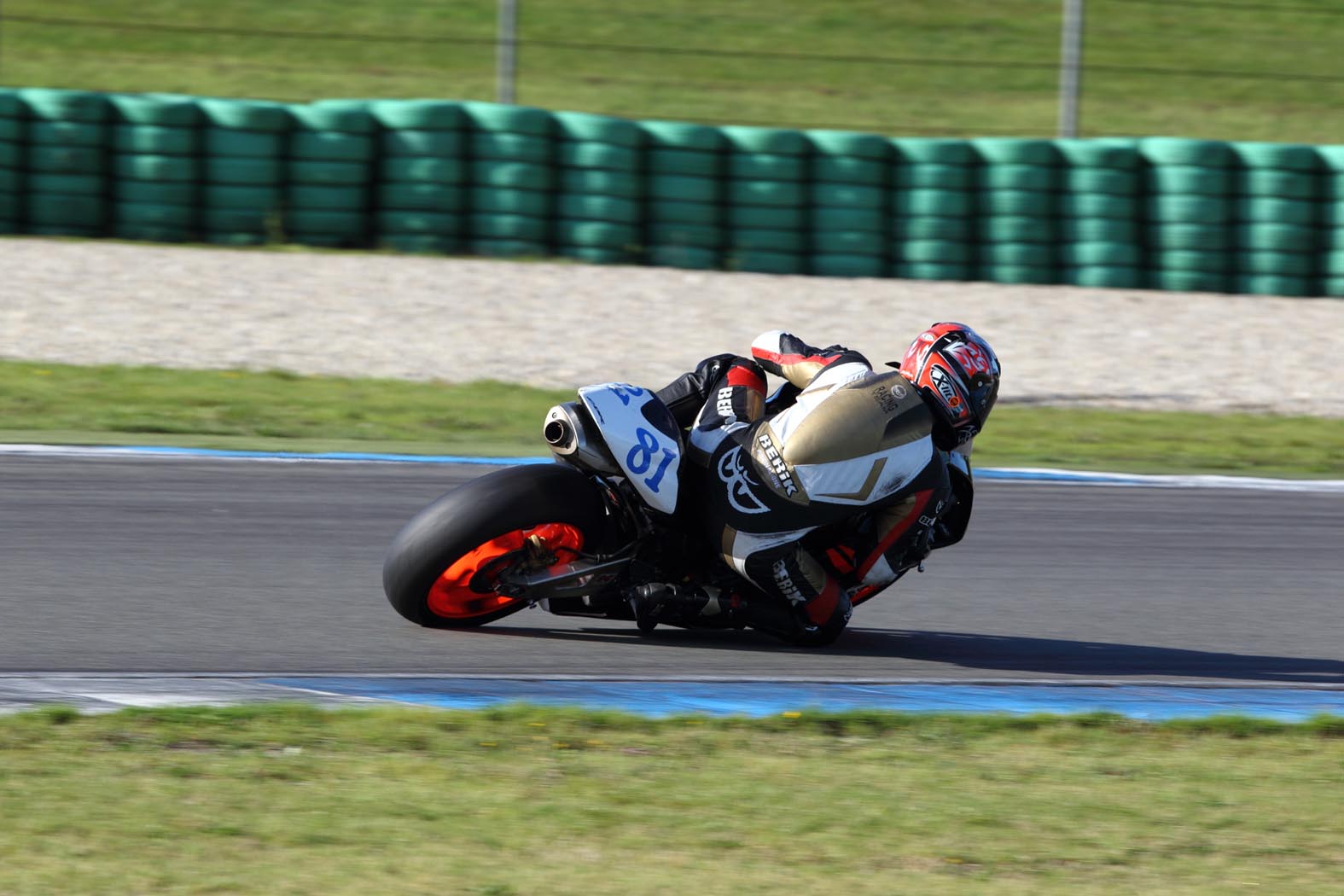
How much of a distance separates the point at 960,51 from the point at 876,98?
1.78 meters

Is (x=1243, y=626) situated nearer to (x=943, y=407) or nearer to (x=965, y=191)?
(x=943, y=407)

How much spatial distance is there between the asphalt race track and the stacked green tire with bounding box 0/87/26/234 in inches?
251

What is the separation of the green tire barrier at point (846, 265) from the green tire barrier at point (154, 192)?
16.3ft

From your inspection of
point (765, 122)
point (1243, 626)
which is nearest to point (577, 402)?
point (1243, 626)

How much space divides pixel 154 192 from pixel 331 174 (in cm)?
139

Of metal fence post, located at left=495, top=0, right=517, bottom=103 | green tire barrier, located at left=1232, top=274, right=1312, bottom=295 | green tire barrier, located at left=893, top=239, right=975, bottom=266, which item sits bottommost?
green tire barrier, located at left=1232, top=274, right=1312, bottom=295

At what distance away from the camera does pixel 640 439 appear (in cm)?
569

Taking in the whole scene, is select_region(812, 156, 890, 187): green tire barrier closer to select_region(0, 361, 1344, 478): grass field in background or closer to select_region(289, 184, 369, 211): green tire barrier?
select_region(0, 361, 1344, 478): grass field in background

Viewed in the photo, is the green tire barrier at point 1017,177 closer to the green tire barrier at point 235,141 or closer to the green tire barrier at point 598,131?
the green tire barrier at point 598,131

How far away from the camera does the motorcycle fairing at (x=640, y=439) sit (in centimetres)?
566

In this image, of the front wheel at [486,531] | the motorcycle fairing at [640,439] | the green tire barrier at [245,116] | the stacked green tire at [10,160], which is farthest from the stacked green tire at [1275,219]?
the front wheel at [486,531]

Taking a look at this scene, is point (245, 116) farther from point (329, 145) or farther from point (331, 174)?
point (331, 174)

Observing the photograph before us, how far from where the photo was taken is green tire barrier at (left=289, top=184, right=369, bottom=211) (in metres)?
14.6

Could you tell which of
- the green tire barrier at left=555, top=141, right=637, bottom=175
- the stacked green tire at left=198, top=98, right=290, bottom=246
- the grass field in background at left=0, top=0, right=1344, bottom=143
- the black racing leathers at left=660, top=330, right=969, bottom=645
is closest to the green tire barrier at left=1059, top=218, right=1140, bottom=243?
the grass field in background at left=0, top=0, right=1344, bottom=143
